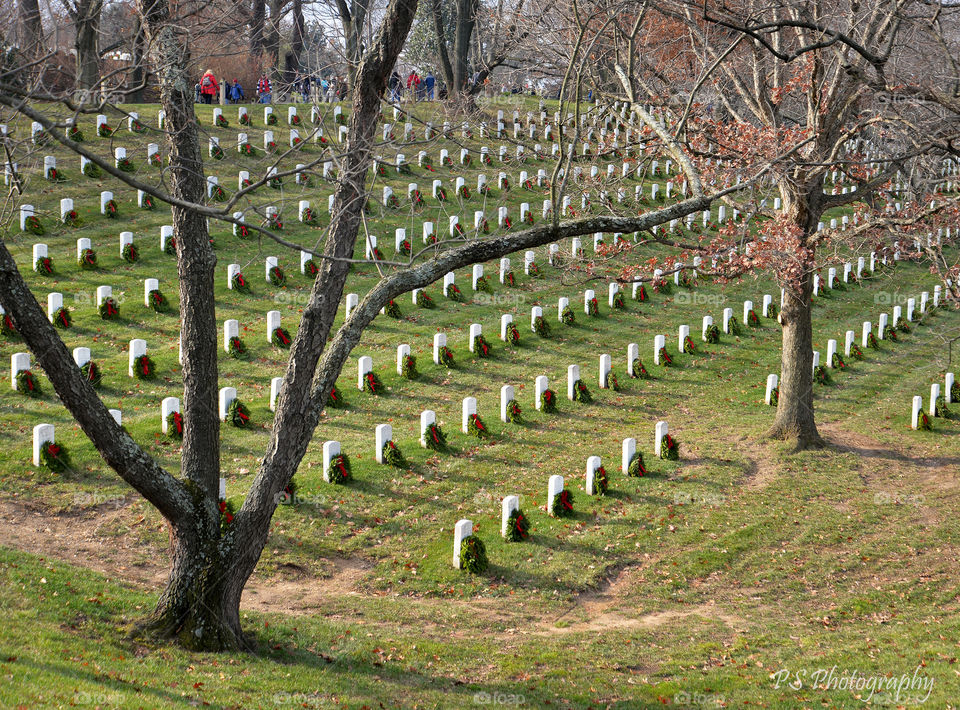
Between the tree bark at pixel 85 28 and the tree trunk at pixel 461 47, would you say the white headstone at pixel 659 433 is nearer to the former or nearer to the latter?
the tree bark at pixel 85 28

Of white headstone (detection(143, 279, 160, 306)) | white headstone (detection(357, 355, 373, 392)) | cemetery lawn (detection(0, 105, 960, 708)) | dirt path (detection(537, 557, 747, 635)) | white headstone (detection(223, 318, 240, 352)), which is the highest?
white headstone (detection(143, 279, 160, 306))

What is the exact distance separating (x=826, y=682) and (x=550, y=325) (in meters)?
11.4

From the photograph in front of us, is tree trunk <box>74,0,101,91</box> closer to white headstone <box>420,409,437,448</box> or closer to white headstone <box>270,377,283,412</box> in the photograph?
white headstone <box>270,377,283,412</box>

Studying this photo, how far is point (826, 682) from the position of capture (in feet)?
25.1

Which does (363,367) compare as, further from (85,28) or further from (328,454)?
→ (85,28)

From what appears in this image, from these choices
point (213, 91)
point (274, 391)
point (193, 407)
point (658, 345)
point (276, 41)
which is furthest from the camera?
point (213, 91)

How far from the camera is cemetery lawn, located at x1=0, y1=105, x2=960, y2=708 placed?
24.3 ft

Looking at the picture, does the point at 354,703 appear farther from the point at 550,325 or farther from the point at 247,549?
the point at 550,325

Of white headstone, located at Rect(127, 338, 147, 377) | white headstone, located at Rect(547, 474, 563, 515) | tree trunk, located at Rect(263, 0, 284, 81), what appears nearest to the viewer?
tree trunk, located at Rect(263, 0, 284, 81)

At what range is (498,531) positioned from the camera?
11172 millimetres

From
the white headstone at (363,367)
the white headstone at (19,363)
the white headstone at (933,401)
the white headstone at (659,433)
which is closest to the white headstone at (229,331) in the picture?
the white headstone at (363,367)

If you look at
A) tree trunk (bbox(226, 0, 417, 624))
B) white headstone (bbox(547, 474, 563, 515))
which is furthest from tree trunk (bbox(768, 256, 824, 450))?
tree trunk (bbox(226, 0, 417, 624))

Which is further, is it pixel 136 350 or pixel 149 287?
pixel 149 287

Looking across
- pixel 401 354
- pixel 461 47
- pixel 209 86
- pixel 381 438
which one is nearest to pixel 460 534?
pixel 381 438
